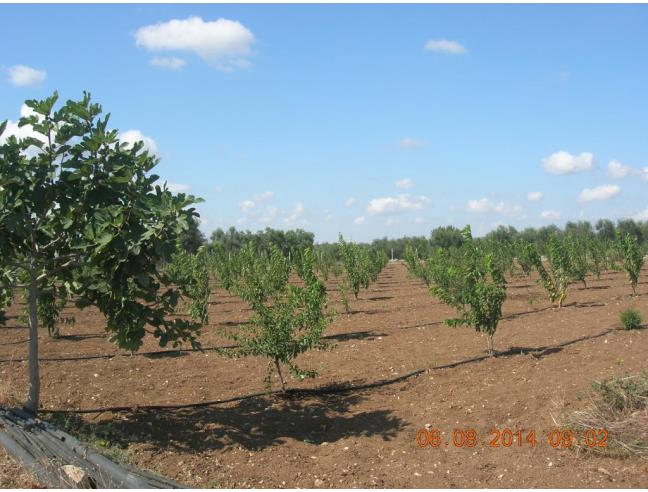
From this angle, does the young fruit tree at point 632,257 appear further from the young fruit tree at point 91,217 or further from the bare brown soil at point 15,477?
the bare brown soil at point 15,477

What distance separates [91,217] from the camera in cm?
534

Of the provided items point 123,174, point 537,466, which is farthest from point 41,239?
point 537,466

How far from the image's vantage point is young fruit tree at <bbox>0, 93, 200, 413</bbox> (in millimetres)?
5012

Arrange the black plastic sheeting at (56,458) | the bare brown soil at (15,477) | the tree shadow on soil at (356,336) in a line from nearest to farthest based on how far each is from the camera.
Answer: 1. the black plastic sheeting at (56,458)
2. the bare brown soil at (15,477)
3. the tree shadow on soil at (356,336)

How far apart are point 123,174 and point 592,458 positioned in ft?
16.6

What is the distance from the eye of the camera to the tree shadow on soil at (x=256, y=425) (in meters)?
5.85

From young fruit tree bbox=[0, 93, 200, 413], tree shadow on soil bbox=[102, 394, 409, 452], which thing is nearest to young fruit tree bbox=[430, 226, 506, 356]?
tree shadow on soil bbox=[102, 394, 409, 452]

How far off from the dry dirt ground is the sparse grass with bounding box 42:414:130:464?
75mm

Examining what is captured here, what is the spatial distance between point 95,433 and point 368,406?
3212 millimetres

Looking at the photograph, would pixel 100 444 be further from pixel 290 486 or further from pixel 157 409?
pixel 290 486

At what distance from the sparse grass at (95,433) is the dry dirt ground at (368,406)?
0.25ft

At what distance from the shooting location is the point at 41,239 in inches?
231

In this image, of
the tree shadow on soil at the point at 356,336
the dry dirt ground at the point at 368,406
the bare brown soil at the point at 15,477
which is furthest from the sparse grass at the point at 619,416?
the tree shadow on soil at the point at 356,336

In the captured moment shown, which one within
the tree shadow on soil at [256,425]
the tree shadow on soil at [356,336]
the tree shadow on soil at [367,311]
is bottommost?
the tree shadow on soil at [256,425]
